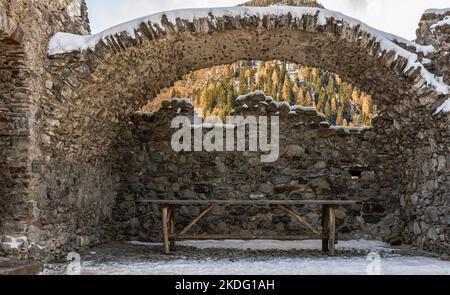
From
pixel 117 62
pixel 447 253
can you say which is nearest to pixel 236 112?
pixel 117 62

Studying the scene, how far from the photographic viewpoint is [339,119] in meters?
19.0

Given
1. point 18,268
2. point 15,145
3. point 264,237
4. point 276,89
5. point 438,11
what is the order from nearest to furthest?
1. point 18,268
2. point 15,145
3. point 264,237
4. point 438,11
5. point 276,89

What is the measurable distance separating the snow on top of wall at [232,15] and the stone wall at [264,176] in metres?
2.14

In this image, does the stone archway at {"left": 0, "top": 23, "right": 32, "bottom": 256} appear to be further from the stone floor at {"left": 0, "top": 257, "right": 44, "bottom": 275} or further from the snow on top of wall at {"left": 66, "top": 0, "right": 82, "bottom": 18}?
the snow on top of wall at {"left": 66, "top": 0, "right": 82, "bottom": 18}

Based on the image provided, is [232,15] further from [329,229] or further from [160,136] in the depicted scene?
[329,229]

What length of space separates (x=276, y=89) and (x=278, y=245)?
60.2 feet

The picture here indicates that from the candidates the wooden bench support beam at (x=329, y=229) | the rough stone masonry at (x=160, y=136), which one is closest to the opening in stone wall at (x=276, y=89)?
the rough stone masonry at (x=160, y=136)

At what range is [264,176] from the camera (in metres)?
7.50

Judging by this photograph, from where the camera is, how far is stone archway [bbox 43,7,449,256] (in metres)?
5.39

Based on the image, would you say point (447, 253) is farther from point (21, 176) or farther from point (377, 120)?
point (21, 176)

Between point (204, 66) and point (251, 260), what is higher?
point (204, 66)

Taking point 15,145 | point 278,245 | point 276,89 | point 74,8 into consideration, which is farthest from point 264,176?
point 276,89

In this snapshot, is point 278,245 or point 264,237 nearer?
point 264,237

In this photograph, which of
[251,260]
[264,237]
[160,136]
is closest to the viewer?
[251,260]
